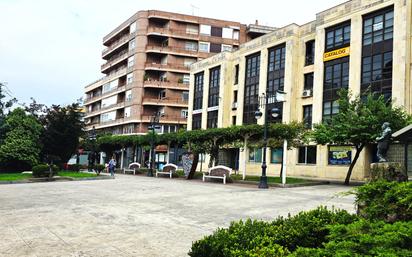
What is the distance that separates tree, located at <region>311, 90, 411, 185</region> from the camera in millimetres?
22906

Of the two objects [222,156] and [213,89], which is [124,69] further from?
[222,156]

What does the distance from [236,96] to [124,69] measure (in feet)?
89.1

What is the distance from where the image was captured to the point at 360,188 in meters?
5.41

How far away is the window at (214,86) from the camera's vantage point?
4906 cm

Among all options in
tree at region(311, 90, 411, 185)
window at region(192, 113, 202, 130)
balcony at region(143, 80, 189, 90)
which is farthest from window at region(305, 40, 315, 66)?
balcony at region(143, 80, 189, 90)

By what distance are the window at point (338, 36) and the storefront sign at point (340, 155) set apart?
28.9 ft

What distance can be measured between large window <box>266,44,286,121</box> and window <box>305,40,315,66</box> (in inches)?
97.3

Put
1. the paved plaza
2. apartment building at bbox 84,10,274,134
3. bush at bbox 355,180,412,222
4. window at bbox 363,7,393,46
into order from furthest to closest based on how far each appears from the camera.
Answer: apartment building at bbox 84,10,274,134 < window at bbox 363,7,393,46 < the paved plaza < bush at bbox 355,180,412,222

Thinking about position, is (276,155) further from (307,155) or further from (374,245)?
(374,245)

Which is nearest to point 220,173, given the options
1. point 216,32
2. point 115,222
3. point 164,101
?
point 115,222

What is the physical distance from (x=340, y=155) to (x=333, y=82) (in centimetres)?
644

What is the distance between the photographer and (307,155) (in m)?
35.8

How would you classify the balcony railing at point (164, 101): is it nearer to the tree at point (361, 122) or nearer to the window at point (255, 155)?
the window at point (255, 155)

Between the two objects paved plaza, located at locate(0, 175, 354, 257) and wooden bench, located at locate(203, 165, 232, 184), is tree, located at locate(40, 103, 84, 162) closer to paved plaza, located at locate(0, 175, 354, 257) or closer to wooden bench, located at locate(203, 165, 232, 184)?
wooden bench, located at locate(203, 165, 232, 184)
